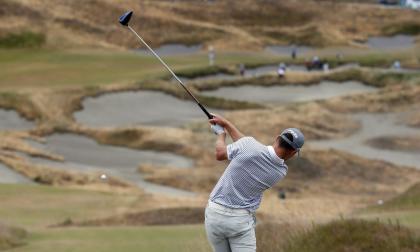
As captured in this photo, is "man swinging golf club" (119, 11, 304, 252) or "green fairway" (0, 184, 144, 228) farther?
"green fairway" (0, 184, 144, 228)

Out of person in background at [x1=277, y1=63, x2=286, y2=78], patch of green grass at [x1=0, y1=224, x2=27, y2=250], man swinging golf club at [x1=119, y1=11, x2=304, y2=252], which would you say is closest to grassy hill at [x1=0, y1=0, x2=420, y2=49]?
person in background at [x1=277, y1=63, x2=286, y2=78]

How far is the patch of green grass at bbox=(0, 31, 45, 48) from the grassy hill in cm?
7

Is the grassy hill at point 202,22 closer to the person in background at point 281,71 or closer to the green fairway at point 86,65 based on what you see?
the green fairway at point 86,65

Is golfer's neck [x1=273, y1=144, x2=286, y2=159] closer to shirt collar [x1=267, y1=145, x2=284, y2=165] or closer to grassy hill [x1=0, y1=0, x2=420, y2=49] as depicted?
shirt collar [x1=267, y1=145, x2=284, y2=165]

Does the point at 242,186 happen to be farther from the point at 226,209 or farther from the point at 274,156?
the point at 274,156

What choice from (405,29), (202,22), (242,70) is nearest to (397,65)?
(242,70)

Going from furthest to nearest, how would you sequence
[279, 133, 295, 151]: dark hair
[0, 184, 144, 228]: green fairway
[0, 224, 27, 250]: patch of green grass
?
[0, 184, 144, 228]: green fairway → [0, 224, 27, 250]: patch of green grass → [279, 133, 295, 151]: dark hair

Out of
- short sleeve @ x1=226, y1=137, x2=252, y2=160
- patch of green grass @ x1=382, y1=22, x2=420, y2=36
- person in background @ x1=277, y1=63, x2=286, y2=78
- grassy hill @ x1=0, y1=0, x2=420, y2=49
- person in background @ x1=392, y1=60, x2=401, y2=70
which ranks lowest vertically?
patch of green grass @ x1=382, y1=22, x2=420, y2=36

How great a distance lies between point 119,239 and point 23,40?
50279mm

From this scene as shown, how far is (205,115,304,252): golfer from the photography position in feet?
24.2

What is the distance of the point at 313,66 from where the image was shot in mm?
57344

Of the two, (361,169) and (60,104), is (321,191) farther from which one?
(60,104)

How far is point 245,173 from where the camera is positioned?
7.41 metres

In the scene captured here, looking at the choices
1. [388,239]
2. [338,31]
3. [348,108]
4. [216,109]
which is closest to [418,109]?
[348,108]
